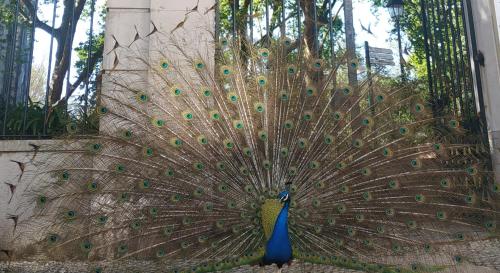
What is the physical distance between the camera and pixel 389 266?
3.55 meters

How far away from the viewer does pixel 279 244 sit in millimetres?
3832

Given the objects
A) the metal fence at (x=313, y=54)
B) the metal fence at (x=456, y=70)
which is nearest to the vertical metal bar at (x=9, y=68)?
the metal fence at (x=313, y=54)

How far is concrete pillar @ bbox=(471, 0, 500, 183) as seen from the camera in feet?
17.7

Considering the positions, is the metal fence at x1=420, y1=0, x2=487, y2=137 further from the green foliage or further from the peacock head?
the green foliage

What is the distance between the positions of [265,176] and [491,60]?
3.02m

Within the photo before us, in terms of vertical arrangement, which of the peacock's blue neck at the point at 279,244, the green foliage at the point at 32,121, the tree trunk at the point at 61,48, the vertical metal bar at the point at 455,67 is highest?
the tree trunk at the point at 61,48

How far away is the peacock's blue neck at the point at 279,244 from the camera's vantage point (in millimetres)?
3830

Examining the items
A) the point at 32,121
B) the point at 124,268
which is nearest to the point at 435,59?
the point at 124,268

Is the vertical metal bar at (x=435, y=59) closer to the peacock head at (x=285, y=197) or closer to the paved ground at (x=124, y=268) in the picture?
the paved ground at (x=124, y=268)

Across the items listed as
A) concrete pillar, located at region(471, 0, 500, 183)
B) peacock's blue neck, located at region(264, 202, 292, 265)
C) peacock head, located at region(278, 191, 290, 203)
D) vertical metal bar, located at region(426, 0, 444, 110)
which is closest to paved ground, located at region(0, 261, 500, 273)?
peacock's blue neck, located at region(264, 202, 292, 265)

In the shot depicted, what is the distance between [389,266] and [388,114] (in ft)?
4.52

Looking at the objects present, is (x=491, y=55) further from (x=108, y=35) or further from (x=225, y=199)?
(x=108, y=35)

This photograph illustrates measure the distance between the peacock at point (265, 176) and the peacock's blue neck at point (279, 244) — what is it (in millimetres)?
11

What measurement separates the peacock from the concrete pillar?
4.10 feet
